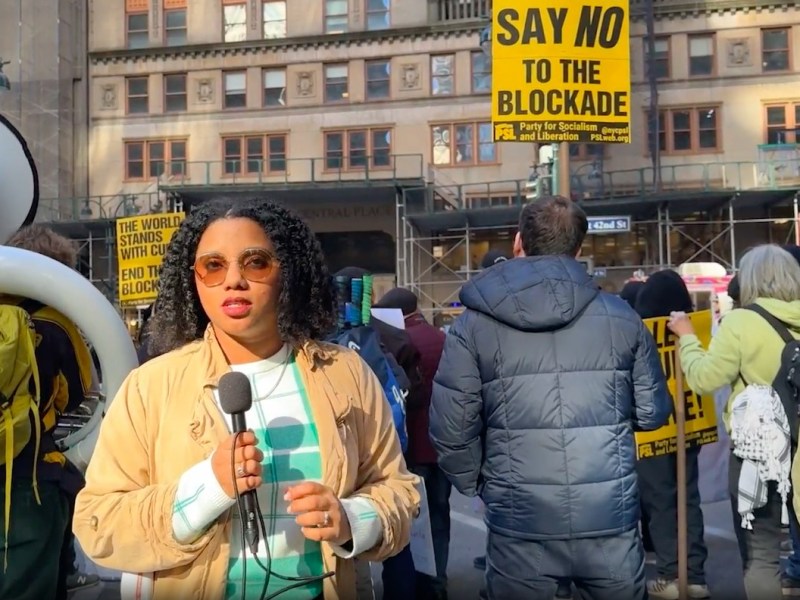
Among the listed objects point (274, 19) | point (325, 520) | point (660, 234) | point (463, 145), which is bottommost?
point (325, 520)

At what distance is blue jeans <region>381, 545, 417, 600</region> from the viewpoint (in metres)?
4.17

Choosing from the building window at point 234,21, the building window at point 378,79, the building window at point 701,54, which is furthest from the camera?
the building window at point 234,21

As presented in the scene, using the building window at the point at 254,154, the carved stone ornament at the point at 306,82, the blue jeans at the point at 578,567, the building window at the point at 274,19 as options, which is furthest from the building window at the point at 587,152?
the blue jeans at the point at 578,567

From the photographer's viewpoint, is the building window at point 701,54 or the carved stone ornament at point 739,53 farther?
the building window at point 701,54

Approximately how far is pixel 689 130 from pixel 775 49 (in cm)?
396

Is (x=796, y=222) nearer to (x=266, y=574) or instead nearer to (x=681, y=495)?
(x=681, y=495)

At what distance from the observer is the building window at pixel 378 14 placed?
2741cm

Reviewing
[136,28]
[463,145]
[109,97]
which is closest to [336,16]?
[463,145]

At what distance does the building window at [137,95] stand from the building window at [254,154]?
3.74 meters

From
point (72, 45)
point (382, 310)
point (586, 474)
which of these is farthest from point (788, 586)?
point (72, 45)

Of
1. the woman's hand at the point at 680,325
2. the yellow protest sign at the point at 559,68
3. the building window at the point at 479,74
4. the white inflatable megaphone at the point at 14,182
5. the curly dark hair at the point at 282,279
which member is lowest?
the woman's hand at the point at 680,325

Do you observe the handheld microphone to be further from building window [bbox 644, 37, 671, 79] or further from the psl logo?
building window [bbox 644, 37, 671, 79]

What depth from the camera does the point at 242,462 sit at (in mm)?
1560

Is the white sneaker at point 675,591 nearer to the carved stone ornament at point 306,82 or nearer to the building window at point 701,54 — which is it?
the building window at point 701,54
